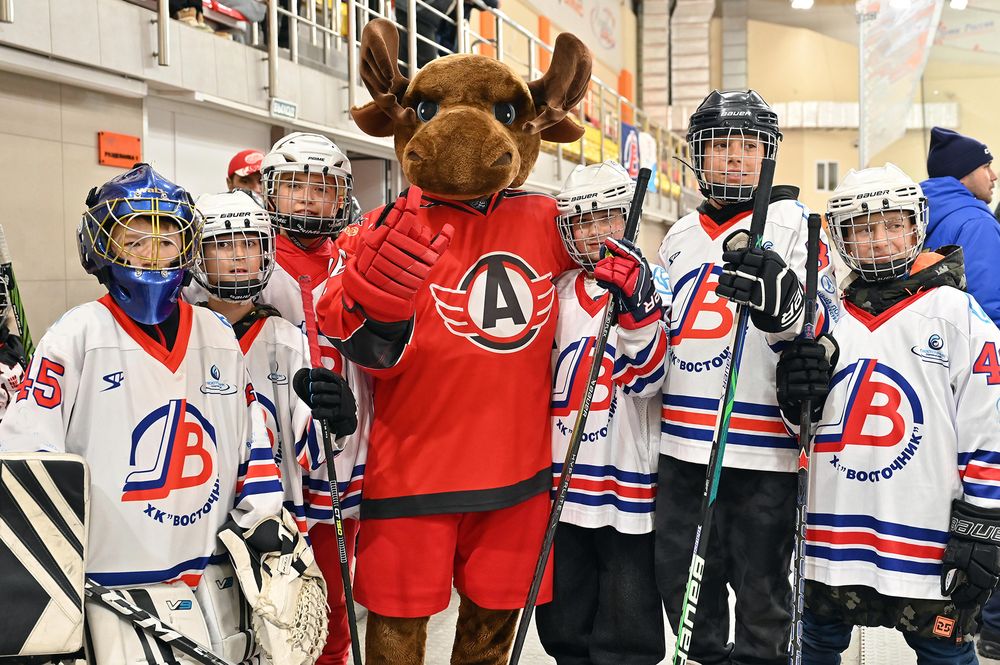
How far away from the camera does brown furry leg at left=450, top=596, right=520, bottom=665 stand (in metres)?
2.04

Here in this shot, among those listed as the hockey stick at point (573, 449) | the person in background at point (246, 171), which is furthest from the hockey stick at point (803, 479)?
the person in background at point (246, 171)

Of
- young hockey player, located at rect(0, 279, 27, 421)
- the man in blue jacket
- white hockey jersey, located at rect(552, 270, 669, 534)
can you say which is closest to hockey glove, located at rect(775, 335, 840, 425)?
white hockey jersey, located at rect(552, 270, 669, 534)

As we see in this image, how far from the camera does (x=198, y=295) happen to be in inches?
90.6

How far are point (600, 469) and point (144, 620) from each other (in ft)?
Answer: 3.33

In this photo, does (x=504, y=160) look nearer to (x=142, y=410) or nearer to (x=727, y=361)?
(x=727, y=361)

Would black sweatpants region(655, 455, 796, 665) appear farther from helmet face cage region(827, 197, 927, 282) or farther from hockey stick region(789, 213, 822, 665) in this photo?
helmet face cage region(827, 197, 927, 282)

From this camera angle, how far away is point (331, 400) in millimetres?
1808

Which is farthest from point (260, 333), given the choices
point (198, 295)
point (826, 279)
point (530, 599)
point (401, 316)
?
point (826, 279)

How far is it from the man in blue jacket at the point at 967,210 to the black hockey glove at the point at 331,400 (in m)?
2.11

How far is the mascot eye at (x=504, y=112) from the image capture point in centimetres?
198

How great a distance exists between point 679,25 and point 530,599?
1447cm

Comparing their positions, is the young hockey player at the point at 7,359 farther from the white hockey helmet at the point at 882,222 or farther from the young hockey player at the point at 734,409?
the white hockey helmet at the point at 882,222

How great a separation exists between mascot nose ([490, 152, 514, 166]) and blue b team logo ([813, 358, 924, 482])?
2.79ft

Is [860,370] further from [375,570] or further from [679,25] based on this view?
[679,25]
